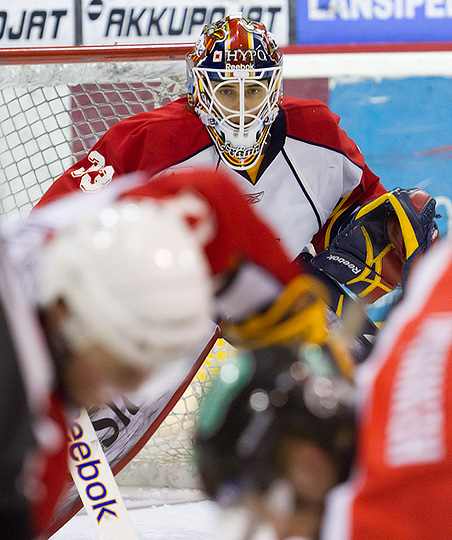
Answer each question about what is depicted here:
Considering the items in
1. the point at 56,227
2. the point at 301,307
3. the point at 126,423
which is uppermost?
the point at 56,227

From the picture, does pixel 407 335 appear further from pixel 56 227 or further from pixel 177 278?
pixel 56 227

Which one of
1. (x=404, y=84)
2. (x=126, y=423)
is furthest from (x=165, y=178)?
(x=404, y=84)

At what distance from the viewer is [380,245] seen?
2.29 m

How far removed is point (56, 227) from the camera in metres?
0.98

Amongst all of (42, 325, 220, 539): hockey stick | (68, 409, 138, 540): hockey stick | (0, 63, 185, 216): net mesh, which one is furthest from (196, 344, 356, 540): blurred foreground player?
(0, 63, 185, 216): net mesh

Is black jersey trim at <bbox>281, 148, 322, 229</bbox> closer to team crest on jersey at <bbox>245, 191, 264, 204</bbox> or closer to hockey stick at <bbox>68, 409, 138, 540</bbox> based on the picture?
team crest on jersey at <bbox>245, 191, 264, 204</bbox>

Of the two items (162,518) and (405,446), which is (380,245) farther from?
(405,446)

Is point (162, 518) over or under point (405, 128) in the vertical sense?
under

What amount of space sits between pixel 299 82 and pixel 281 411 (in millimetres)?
2410

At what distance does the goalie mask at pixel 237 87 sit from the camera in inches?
89.3

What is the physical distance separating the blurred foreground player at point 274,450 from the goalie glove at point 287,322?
0.25 metres

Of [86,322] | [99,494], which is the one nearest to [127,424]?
[99,494]

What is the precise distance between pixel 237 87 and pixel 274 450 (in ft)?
5.34

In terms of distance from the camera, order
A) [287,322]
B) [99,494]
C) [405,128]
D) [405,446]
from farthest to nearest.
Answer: [405,128] < [99,494] < [287,322] < [405,446]
